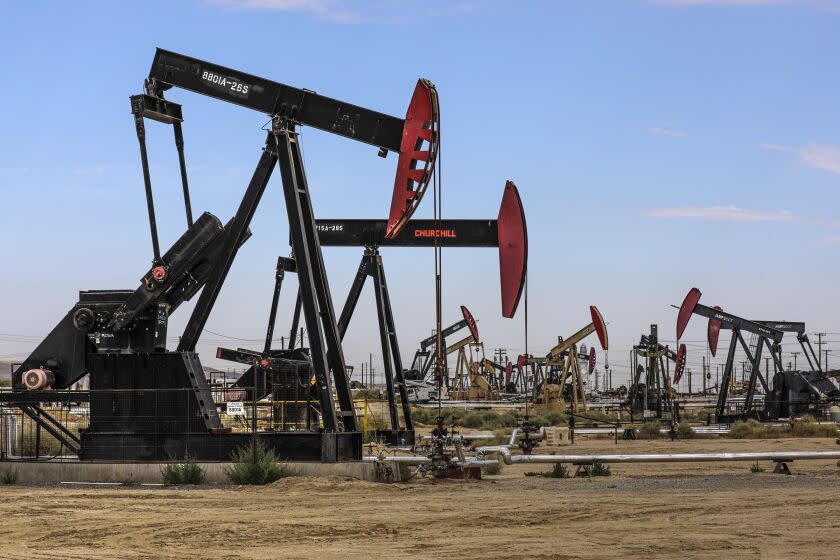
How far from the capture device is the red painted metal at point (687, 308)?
3059 cm

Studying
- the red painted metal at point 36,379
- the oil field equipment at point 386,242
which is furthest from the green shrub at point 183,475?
the oil field equipment at point 386,242

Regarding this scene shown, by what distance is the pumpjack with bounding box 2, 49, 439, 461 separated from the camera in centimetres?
1357

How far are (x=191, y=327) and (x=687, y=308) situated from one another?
19.5 m

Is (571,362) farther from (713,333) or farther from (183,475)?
(183,475)

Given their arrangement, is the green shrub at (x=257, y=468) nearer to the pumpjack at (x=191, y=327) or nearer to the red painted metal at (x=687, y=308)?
the pumpjack at (x=191, y=327)

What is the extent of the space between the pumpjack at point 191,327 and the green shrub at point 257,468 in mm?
361

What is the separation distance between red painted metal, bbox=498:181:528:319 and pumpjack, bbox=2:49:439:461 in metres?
1.35

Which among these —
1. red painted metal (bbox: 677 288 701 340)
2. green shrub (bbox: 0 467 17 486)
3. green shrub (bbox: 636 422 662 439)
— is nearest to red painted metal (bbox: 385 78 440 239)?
green shrub (bbox: 0 467 17 486)

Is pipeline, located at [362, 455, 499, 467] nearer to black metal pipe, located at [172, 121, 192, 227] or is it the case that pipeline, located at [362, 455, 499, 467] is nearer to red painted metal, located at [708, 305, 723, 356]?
black metal pipe, located at [172, 121, 192, 227]

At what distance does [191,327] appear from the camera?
46.0 feet

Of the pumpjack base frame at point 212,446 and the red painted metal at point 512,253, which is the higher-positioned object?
the red painted metal at point 512,253

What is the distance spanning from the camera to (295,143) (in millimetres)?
14031

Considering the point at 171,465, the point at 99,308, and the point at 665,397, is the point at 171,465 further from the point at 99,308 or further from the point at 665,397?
the point at 665,397

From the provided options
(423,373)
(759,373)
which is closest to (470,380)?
(423,373)
